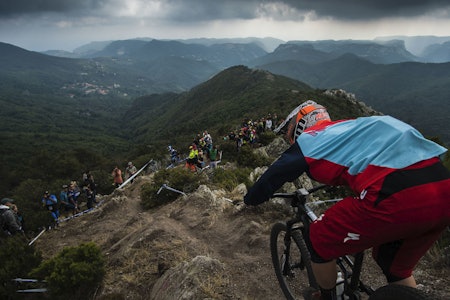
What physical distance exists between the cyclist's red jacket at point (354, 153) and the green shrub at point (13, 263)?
725 cm

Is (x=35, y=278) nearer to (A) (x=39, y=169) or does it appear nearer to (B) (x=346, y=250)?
(B) (x=346, y=250)

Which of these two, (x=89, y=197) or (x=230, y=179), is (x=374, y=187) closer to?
(x=230, y=179)

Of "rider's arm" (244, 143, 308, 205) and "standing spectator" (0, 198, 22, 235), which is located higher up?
"rider's arm" (244, 143, 308, 205)

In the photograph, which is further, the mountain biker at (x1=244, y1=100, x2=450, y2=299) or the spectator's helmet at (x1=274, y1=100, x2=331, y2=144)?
the spectator's helmet at (x1=274, y1=100, x2=331, y2=144)

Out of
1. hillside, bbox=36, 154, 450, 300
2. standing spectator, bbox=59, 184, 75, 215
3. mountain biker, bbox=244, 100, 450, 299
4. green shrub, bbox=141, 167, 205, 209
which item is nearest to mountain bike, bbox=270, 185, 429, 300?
mountain biker, bbox=244, 100, 450, 299

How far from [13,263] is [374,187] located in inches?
344

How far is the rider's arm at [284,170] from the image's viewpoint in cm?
279

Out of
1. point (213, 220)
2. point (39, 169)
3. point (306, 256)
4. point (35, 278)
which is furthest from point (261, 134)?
point (39, 169)

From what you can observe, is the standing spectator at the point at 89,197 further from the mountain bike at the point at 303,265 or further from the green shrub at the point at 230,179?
the mountain bike at the point at 303,265

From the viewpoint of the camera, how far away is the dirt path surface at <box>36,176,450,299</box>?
16.6 ft

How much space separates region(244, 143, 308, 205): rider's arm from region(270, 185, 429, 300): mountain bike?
0.59 metres

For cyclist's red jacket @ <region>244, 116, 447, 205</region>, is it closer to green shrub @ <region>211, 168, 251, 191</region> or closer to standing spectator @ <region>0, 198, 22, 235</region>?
green shrub @ <region>211, 168, 251, 191</region>

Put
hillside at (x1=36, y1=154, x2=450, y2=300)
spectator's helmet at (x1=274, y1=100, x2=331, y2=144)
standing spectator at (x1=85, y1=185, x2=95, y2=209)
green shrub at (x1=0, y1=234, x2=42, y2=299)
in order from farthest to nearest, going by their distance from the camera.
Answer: standing spectator at (x1=85, y1=185, x2=95, y2=209), green shrub at (x1=0, y1=234, x2=42, y2=299), hillside at (x1=36, y1=154, x2=450, y2=300), spectator's helmet at (x1=274, y1=100, x2=331, y2=144)

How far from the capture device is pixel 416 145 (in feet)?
7.90
